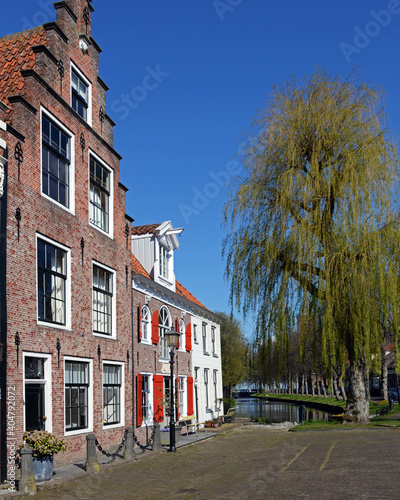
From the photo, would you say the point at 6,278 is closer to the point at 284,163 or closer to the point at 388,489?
the point at 388,489

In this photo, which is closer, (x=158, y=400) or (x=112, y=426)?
(x=112, y=426)

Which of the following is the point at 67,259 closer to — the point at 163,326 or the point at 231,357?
the point at 163,326

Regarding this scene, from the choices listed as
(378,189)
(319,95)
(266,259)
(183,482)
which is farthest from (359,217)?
(183,482)

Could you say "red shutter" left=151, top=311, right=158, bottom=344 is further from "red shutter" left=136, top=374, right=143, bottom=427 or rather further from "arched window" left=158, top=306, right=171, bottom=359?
"red shutter" left=136, top=374, right=143, bottom=427

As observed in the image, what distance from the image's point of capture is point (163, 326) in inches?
944

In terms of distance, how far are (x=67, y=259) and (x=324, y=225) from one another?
836cm

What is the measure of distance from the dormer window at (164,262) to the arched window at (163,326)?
1.68m

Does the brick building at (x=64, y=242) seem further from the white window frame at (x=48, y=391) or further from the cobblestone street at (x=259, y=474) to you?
the cobblestone street at (x=259, y=474)

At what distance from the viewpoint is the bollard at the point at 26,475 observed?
10.3 metres

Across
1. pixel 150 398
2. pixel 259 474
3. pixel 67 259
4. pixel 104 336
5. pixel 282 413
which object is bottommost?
pixel 282 413

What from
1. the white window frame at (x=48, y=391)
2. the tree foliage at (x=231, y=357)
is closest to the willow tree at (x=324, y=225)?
the white window frame at (x=48, y=391)

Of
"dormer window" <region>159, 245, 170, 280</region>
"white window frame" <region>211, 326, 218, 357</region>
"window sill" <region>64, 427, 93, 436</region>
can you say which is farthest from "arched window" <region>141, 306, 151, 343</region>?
"white window frame" <region>211, 326, 218, 357</region>

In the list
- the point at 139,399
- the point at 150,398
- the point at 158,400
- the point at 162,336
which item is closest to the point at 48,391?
the point at 139,399

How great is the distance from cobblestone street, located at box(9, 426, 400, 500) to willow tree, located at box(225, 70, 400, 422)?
384 centimetres
